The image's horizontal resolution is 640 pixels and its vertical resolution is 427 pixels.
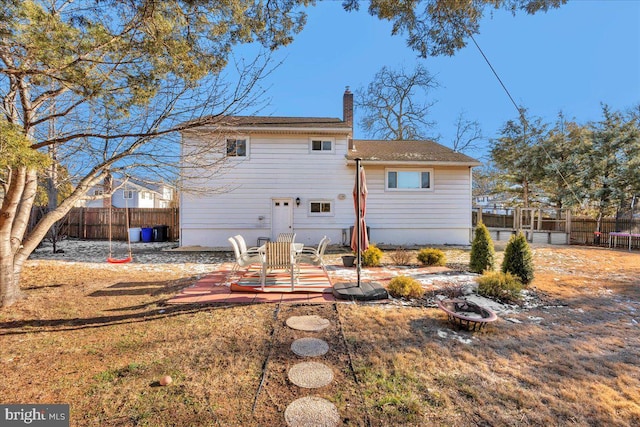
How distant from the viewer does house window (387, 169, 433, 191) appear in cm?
1282

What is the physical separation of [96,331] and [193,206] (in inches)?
346

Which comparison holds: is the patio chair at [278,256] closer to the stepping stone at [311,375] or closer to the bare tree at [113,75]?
the stepping stone at [311,375]

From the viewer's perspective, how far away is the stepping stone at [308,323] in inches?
158

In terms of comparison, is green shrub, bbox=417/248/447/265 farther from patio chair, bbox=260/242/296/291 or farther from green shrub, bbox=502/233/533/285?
patio chair, bbox=260/242/296/291

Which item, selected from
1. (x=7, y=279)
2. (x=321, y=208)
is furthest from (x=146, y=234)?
(x=7, y=279)

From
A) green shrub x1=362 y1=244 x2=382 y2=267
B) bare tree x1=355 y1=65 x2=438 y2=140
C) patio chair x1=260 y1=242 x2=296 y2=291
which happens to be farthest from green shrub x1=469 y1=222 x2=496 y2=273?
bare tree x1=355 y1=65 x2=438 y2=140

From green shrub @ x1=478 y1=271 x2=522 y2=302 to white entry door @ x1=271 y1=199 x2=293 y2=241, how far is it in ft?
27.2

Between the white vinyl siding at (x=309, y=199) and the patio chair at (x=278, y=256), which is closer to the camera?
the patio chair at (x=278, y=256)

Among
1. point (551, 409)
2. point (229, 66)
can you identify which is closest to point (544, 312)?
point (551, 409)

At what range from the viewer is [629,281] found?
716 cm

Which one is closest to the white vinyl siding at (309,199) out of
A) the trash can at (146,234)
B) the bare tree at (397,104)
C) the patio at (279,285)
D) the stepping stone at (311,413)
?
the trash can at (146,234)

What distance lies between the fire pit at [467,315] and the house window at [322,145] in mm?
9261

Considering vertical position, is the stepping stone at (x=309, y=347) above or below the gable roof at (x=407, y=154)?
below

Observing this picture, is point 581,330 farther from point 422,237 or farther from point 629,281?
point 422,237
